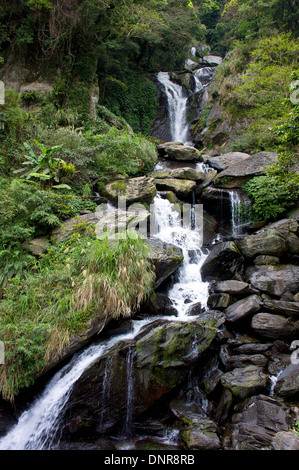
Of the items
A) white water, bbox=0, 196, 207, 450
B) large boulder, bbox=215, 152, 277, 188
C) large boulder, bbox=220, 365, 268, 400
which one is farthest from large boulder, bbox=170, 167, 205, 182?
large boulder, bbox=220, 365, 268, 400

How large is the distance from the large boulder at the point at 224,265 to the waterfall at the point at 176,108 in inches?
483

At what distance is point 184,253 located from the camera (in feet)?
26.9

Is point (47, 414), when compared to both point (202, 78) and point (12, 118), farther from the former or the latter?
point (202, 78)

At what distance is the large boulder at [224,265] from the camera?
300 inches

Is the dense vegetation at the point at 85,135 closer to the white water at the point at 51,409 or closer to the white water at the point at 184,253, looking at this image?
the white water at the point at 51,409

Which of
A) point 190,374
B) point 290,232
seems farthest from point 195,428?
point 290,232

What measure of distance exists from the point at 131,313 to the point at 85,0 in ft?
40.8

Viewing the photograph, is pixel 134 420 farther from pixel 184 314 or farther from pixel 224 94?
pixel 224 94

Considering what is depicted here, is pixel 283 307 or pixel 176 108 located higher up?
pixel 176 108

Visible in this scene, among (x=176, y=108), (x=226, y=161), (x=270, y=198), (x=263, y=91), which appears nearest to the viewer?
(x=270, y=198)

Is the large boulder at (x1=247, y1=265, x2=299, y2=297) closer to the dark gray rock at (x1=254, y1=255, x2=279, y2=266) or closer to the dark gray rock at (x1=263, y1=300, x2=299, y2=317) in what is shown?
the dark gray rock at (x1=254, y1=255, x2=279, y2=266)

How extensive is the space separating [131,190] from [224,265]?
3756 millimetres

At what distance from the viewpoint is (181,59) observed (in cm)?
2202
